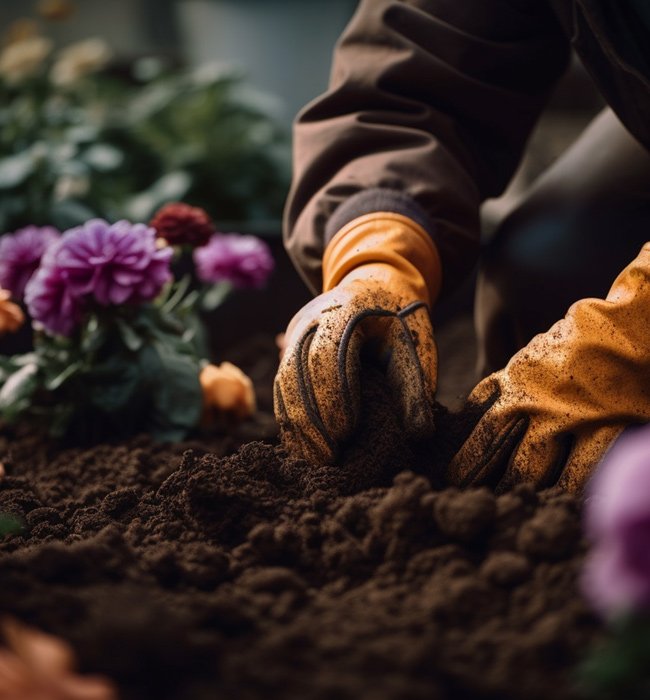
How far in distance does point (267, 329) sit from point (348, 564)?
84.2 inches

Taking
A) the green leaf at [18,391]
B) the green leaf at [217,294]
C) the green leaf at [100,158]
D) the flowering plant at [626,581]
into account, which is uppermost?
the flowering plant at [626,581]

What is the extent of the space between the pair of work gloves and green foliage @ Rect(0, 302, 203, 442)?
1.87 feet

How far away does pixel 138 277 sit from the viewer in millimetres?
1952

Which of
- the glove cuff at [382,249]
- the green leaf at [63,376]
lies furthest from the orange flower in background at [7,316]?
the glove cuff at [382,249]

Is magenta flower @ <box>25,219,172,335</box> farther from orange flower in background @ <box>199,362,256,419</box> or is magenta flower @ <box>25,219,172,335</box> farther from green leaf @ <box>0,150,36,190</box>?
green leaf @ <box>0,150,36,190</box>

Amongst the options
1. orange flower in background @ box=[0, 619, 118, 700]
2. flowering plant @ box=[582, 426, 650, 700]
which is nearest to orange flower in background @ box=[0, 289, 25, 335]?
orange flower in background @ box=[0, 619, 118, 700]

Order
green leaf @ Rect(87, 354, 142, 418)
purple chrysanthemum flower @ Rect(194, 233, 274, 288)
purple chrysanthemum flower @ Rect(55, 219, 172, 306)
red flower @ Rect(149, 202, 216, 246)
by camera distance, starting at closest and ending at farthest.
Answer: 1. purple chrysanthemum flower @ Rect(55, 219, 172, 306)
2. green leaf @ Rect(87, 354, 142, 418)
3. red flower @ Rect(149, 202, 216, 246)
4. purple chrysanthemum flower @ Rect(194, 233, 274, 288)

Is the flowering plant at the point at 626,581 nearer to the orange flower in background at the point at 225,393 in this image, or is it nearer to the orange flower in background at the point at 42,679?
the orange flower in background at the point at 42,679

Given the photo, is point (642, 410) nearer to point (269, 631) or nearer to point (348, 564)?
point (348, 564)

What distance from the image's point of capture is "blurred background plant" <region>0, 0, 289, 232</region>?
10.9 ft

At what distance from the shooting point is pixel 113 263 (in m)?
1.96

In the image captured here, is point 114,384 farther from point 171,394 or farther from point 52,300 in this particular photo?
point 52,300

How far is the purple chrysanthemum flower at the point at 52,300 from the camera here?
1975mm

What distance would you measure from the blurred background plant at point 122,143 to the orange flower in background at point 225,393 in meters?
1.28
